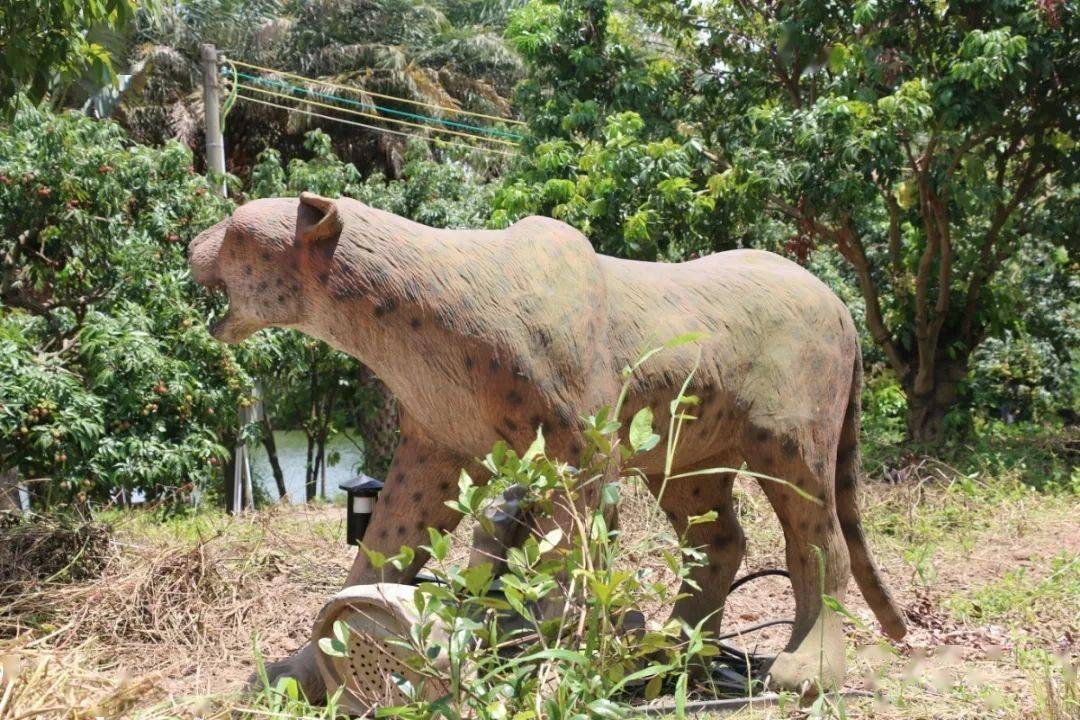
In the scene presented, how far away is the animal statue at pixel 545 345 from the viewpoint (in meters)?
3.29

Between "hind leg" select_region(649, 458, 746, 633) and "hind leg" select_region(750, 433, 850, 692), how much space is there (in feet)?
1.08

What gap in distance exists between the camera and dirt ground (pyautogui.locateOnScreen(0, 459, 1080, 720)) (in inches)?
124

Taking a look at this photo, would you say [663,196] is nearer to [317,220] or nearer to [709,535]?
[709,535]

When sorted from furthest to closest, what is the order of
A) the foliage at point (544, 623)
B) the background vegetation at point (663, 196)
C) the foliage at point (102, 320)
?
the background vegetation at point (663, 196) → the foliage at point (102, 320) → the foliage at point (544, 623)

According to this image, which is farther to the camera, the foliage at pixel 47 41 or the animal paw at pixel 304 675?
the foliage at pixel 47 41

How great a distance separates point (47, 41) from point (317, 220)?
2.36 m

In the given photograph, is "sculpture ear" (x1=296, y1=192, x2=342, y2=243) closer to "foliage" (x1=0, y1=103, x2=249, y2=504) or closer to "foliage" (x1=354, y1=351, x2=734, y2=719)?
"foliage" (x1=354, y1=351, x2=734, y2=719)

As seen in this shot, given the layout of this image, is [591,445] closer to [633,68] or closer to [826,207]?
[826,207]

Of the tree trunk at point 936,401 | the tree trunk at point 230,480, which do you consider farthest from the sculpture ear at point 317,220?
the tree trunk at point 936,401

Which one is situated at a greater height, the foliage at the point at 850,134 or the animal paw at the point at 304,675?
the foliage at the point at 850,134

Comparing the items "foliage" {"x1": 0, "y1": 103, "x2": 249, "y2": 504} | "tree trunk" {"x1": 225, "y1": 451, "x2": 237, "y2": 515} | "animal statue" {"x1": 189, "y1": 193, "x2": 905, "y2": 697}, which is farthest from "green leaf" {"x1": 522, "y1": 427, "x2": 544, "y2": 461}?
"tree trunk" {"x1": 225, "y1": 451, "x2": 237, "y2": 515}

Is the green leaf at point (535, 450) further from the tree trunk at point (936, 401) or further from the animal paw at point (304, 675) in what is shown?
the tree trunk at point (936, 401)

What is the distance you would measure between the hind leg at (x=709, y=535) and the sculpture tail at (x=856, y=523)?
0.39 m

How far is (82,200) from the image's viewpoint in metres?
7.77
